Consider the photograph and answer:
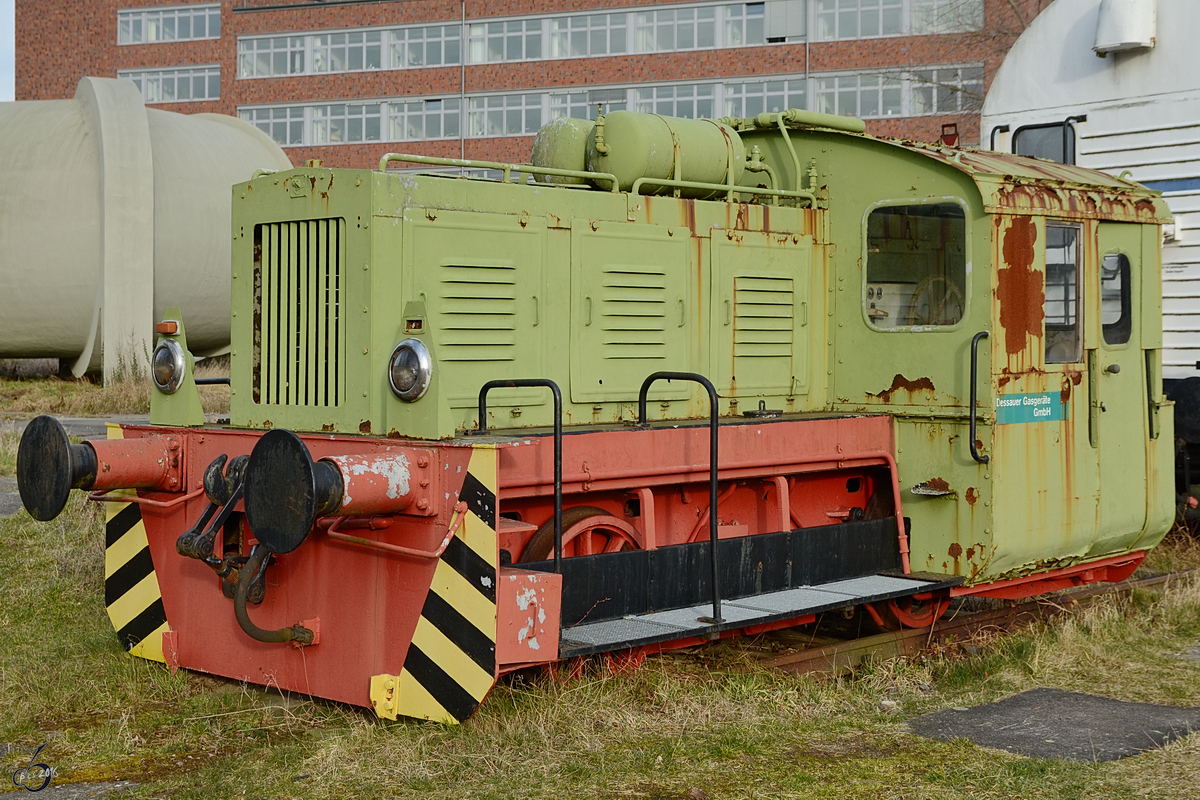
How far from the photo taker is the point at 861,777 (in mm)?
4773

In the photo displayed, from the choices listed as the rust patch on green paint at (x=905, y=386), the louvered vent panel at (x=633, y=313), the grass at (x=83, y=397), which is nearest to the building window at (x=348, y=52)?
the grass at (x=83, y=397)

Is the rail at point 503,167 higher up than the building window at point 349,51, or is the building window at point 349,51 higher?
the building window at point 349,51

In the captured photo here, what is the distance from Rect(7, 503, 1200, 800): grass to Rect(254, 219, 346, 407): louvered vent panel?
1410 mm

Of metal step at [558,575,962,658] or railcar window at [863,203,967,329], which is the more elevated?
railcar window at [863,203,967,329]

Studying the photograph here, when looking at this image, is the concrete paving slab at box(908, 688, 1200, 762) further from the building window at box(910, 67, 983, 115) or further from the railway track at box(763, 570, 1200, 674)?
the building window at box(910, 67, 983, 115)

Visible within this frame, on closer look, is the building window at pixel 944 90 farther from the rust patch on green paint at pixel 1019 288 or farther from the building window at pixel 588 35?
the rust patch on green paint at pixel 1019 288

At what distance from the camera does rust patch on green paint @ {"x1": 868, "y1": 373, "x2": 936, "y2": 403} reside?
704 cm

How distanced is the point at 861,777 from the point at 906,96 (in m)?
40.6

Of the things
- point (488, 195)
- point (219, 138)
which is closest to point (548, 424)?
point (488, 195)

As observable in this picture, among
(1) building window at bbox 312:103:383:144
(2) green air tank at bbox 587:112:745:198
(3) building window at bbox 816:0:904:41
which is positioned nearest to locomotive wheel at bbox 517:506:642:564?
(2) green air tank at bbox 587:112:745:198

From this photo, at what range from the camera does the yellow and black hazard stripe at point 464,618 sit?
4953 mm

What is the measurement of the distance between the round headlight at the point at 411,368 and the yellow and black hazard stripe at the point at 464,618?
391 millimetres

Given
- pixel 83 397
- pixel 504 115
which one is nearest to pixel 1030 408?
pixel 83 397

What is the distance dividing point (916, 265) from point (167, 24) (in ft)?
168
